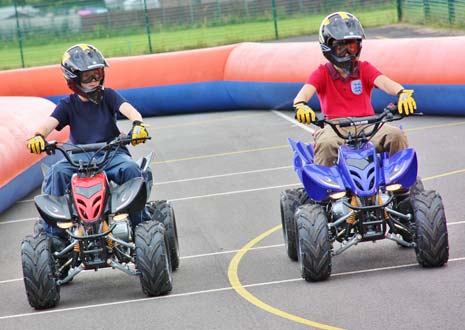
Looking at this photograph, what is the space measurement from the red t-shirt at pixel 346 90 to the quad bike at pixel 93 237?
6.25 ft

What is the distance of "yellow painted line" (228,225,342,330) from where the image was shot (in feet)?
28.2

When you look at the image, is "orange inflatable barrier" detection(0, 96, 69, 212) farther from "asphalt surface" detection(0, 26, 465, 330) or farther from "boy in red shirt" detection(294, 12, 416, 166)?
"boy in red shirt" detection(294, 12, 416, 166)

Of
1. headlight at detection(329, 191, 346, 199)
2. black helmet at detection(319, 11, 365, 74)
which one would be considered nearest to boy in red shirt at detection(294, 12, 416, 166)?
black helmet at detection(319, 11, 365, 74)

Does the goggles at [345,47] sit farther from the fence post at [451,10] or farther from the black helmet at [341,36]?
the fence post at [451,10]

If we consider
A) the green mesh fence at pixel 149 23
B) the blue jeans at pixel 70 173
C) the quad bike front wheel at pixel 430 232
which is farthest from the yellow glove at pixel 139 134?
the green mesh fence at pixel 149 23

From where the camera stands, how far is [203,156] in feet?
62.2

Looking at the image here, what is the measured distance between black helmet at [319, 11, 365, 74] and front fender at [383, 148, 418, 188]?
1208 millimetres

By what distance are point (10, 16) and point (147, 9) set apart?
4304 millimetres

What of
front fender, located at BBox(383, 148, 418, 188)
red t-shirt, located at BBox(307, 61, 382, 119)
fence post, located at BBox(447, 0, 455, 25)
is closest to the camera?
front fender, located at BBox(383, 148, 418, 188)

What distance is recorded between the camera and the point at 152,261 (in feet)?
31.9

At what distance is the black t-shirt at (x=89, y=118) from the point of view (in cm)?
1085

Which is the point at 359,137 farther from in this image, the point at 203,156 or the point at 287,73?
the point at 287,73

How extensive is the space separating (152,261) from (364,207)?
5.91 ft

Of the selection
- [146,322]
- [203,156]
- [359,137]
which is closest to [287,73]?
[203,156]
